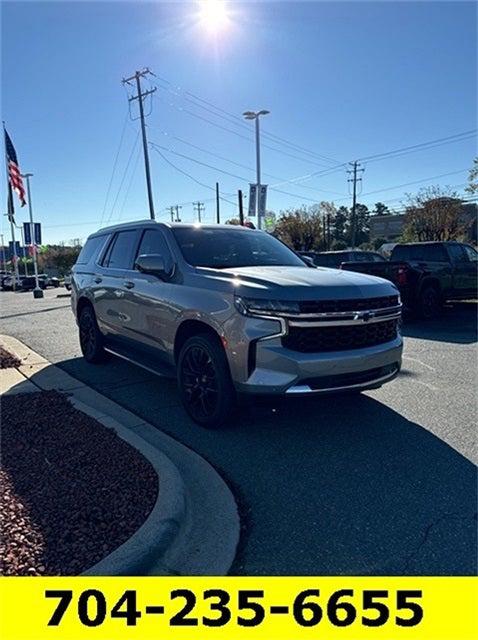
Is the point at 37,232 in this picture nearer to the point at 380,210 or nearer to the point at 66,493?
the point at 66,493

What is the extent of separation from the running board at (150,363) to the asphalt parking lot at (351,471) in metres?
0.40

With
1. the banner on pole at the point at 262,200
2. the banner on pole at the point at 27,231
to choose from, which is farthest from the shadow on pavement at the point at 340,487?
the banner on pole at the point at 27,231

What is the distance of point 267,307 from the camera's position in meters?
3.51

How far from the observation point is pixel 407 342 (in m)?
8.00

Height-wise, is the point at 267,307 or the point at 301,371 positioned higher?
the point at 267,307

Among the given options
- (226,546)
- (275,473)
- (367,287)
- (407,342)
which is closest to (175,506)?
(226,546)

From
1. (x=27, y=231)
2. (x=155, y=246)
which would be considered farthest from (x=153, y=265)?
(x=27, y=231)

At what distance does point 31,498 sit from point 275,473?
168cm

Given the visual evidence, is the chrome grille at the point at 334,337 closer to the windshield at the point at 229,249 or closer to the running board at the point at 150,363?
the windshield at the point at 229,249

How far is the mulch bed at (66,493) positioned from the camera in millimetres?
2289

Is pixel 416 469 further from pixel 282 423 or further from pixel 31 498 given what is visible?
pixel 31 498

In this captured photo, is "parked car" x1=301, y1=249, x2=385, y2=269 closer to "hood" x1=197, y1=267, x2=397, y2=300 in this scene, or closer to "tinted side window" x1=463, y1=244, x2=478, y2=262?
"tinted side window" x1=463, y1=244, x2=478, y2=262

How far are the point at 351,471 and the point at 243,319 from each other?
1.43 meters

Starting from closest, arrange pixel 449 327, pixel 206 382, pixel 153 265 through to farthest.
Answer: pixel 206 382, pixel 153 265, pixel 449 327
